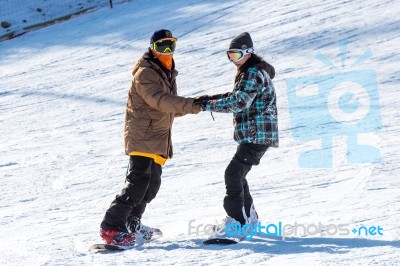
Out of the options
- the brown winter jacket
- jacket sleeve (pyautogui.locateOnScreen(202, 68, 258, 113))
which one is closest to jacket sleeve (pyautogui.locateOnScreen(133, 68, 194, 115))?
the brown winter jacket

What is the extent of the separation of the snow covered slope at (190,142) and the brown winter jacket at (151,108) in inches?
28.1

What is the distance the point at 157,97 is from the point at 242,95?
1.87 ft

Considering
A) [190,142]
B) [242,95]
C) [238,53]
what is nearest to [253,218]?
[242,95]

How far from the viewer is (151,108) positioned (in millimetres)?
5703

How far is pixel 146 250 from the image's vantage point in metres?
5.68

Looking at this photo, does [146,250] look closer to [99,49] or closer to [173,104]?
[173,104]

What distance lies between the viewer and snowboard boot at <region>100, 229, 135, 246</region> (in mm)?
5758

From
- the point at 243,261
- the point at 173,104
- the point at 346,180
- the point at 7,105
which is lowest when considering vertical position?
the point at 243,261

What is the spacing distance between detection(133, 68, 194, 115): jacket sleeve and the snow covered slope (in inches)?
36.8

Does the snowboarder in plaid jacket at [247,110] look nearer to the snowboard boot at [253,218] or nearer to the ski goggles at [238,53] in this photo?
the ski goggles at [238,53]

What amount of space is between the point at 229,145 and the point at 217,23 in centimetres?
652

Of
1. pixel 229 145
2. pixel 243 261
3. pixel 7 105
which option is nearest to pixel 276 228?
pixel 243 261

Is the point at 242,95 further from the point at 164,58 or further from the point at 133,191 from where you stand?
the point at 133,191

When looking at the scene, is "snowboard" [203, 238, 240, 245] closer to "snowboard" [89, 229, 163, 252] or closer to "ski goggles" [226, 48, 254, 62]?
"snowboard" [89, 229, 163, 252]
